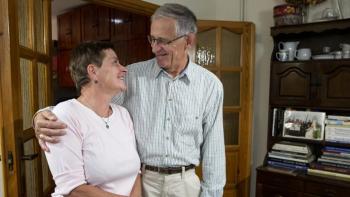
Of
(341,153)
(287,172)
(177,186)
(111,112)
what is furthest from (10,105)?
(341,153)

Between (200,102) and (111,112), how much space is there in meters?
0.42

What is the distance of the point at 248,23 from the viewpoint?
2.62 meters

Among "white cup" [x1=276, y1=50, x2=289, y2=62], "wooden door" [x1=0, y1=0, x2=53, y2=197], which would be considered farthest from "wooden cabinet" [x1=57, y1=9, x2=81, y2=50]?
"white cup" [x1=276, y1=50, x2=289, y2=62]

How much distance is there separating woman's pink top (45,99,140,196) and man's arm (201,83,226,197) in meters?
0.39

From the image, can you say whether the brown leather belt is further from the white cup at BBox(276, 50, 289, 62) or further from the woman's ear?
the white cup at BBox(276, 50, 289, 62)

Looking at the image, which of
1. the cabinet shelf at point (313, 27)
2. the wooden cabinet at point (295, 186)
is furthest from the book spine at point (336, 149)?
the cabinet shelf at point (313, 27)

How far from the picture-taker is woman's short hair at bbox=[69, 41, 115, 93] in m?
1.05

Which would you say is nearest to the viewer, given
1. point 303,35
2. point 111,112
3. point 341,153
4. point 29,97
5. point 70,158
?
point 70,158

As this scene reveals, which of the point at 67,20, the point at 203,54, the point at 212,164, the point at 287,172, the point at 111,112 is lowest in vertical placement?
the point at 287,172

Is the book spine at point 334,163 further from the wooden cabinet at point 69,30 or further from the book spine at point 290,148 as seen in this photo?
the wooden cabinet at point 69,30

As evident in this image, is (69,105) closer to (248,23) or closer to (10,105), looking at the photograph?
(10,105)

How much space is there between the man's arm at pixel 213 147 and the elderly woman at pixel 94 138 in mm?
375

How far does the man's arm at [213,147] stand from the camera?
1.35 metres

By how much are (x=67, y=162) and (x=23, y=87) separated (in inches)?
27.4
